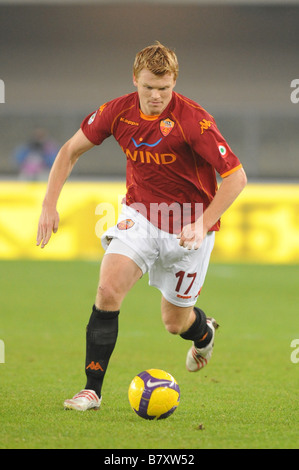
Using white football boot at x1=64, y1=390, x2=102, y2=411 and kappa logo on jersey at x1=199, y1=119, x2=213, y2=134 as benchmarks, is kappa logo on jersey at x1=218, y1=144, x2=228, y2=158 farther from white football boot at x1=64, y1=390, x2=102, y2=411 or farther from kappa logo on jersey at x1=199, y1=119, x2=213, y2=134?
white football boot at x1=64, y1=390, x2=102, y2=411

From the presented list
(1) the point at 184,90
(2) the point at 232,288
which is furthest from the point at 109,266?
(1) the point at 184,90

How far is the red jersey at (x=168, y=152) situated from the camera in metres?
5.42

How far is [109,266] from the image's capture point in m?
5.51

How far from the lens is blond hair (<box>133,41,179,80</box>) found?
5340 millimetres

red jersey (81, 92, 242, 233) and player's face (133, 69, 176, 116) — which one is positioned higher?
player's face (133, 69, 176, 116)

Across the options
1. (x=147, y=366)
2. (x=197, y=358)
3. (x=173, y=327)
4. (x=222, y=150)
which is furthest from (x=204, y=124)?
(x=147, y=366)

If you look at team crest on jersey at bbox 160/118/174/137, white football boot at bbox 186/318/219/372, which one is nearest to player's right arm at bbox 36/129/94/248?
team crest on jersey at bbox 160/118/174/137

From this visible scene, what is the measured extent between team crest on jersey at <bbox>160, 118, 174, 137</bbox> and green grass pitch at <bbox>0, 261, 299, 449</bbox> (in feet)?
6.09

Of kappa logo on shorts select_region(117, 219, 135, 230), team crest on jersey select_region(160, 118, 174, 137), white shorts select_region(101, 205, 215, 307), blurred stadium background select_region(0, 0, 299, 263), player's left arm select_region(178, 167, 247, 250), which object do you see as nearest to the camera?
player's left arm select_region(178, 167, 247, 250)

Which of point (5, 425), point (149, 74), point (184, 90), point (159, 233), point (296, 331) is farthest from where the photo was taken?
point (184, 90)

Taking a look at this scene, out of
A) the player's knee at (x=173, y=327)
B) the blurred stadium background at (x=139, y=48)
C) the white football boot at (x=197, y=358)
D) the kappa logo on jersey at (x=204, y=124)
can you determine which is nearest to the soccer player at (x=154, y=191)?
the kappa logo on jersey at (x=204, y=124)

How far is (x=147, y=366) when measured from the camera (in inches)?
289

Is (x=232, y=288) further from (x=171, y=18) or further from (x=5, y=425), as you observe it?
(x=171, y=18)
